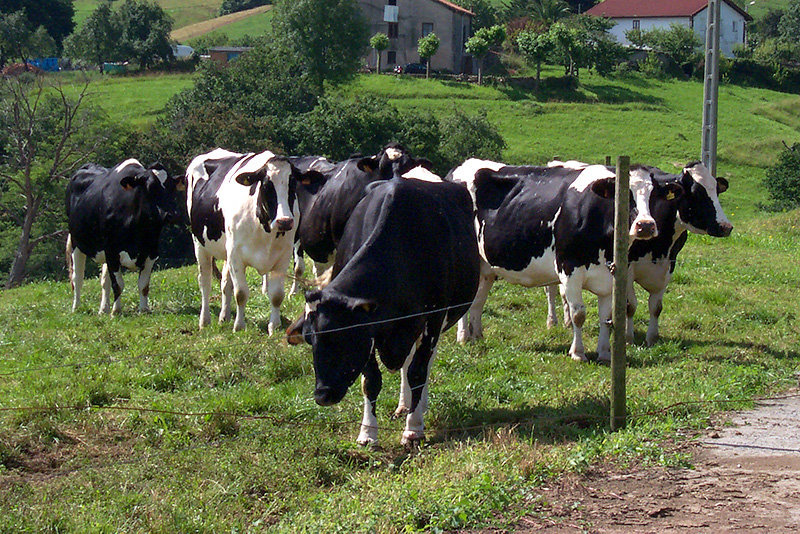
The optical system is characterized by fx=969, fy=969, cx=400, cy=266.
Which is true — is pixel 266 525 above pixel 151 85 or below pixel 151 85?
below

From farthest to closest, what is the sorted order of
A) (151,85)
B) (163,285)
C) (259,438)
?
(151,85) < (163,285) < (259,438)

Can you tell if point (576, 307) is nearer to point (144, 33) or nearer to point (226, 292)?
point (226, 292)

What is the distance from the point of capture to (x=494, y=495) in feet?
20.0

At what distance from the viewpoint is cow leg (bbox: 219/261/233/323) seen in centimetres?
1252

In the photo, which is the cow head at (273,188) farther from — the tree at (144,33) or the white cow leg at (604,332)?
the tree at (144,33)

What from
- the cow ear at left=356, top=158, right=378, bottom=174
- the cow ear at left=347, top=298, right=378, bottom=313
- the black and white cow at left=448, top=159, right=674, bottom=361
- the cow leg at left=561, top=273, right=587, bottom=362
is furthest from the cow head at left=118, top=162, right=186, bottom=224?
the cow ear at left=347, top=298, right=378, bottom=313

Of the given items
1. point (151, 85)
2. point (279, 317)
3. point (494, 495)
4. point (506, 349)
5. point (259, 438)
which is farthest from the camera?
point (151, 85)

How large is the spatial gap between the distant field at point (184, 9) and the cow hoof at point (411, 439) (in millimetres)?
127329

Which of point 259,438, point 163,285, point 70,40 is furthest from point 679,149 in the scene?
point 70,40

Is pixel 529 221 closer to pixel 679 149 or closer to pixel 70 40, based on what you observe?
pixel 679 149

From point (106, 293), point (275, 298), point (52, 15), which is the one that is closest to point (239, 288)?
point (275, 298)

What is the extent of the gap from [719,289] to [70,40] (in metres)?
81.2

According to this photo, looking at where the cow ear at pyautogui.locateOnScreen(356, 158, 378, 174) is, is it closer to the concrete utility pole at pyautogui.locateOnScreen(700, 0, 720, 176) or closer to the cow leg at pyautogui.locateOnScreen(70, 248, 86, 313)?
the cow leg at pyautogui.locateOnScreen(70, 248, 86, 313)

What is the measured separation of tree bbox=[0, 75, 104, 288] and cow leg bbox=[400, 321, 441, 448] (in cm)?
2784
